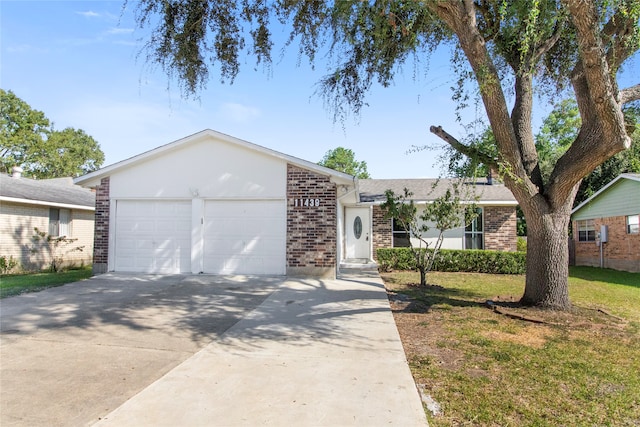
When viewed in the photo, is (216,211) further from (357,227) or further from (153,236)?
(357,227)

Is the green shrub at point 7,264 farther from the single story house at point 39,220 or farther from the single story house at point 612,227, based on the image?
the single story house at point 612,227

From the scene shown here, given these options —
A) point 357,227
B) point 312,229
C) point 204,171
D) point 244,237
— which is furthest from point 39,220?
point 357,227

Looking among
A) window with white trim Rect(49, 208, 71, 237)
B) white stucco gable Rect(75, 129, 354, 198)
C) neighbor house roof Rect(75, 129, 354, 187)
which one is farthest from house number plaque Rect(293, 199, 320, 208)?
window with white trim Rect(49, 208, 71, 237)

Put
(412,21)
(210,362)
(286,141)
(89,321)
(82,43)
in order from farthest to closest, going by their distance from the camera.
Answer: (286,141), (82,43), (412,21), (89,321), (210,362)

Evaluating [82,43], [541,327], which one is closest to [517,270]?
[541,327]

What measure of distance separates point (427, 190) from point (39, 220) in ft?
51.2

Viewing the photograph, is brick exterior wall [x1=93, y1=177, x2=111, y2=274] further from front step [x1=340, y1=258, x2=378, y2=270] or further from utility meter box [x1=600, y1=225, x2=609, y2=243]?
utility meter box [x1=600, y1=225, x2=609, y2=243]

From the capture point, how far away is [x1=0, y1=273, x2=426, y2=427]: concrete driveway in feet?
10.7

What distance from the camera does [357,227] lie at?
1703 centimetres

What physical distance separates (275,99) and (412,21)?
174 inches

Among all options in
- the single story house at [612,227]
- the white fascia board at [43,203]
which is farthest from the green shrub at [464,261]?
the white fascia board at [43,203]

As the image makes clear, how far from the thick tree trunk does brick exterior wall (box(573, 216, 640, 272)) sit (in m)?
11.6

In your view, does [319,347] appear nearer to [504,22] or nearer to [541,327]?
[541,327]

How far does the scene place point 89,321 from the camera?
6.23 metres
